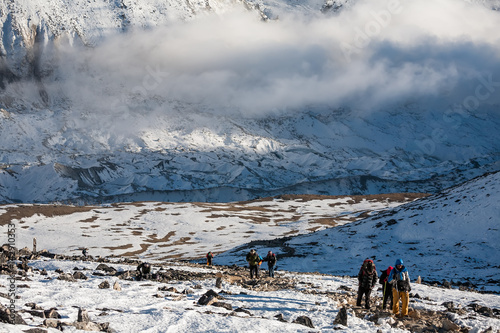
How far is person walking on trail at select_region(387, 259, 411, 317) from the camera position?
20.3 m

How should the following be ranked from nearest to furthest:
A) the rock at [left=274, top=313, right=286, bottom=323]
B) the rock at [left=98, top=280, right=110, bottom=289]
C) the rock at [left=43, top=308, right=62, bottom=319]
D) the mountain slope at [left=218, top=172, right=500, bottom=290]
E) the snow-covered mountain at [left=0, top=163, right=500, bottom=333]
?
the rock at [left=43, top=308, right=62, bottom=319] < the snow-covered mountain at [left=0, top=163, right=500, bottom=333] < the rock at [left=274, top=313, right=286, bottom=323] < the rock at [left=98, top=280, right=110, bottom=289] < the mountain slope at [left=218, top=172, right=500, bottom=290]

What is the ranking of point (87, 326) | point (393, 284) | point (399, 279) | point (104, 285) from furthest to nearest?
point (104, 285) < point (393, 284) < point (399, 279) < point (87, 326)

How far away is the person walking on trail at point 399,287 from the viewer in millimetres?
20281

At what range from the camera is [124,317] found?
16.9 metres

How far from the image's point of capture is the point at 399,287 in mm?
20422

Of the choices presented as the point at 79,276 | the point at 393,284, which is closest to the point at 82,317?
the point at 79,276

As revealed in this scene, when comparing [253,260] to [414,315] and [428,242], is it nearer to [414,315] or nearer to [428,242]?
[414,315]

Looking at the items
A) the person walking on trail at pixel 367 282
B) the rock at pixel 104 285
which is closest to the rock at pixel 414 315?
the person walking on trail at pixel 367 282

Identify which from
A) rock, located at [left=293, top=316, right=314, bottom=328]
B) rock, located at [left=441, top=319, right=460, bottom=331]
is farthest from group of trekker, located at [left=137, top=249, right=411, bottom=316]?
rock, located at [left=293, top=316, right=314, bottom=328]

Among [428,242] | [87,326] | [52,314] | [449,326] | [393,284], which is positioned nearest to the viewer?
[87,326]

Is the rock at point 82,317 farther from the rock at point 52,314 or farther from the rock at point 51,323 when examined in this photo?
the rock at point 52,314

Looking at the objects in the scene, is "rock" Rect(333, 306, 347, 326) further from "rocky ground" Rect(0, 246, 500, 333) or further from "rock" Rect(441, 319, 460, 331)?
"rock" Rect(441, 319, 460, 331)

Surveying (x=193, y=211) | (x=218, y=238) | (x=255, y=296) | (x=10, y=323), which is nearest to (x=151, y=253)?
(x=218, y=238)

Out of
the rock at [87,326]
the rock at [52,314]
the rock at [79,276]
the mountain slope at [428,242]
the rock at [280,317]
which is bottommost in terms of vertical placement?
the mountain slope at [428,242]
